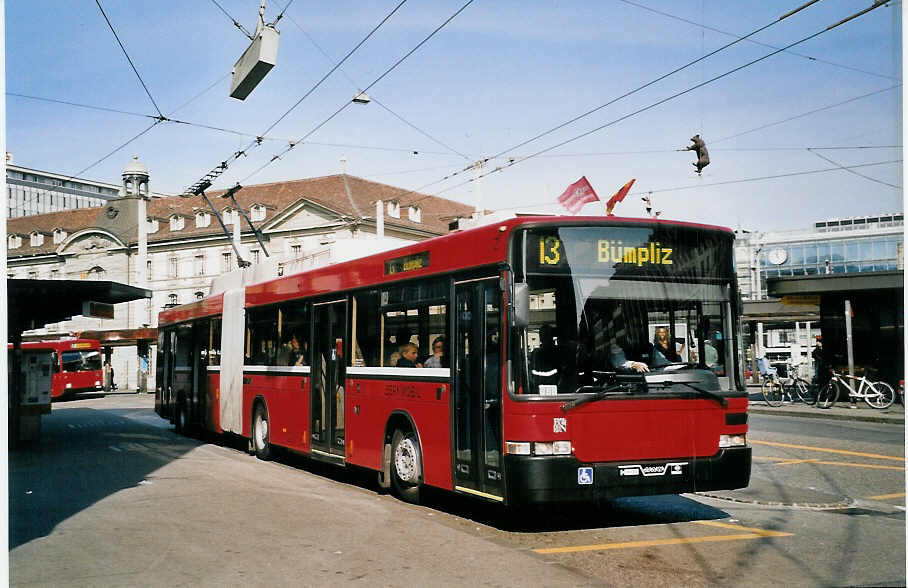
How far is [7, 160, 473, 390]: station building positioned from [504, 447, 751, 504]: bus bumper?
58.1 meters

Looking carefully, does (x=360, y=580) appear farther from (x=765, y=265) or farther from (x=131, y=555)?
(x=765, y=265)

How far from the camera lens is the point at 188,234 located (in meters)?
75.9

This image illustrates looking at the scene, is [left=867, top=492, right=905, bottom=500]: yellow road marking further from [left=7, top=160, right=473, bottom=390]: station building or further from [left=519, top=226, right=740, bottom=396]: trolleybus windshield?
[left=7, top=160, right=473, bottom=390]: station building

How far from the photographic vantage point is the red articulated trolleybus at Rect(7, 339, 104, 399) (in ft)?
168

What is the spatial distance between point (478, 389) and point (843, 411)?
18849 millimetres

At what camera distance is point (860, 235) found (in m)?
75.4

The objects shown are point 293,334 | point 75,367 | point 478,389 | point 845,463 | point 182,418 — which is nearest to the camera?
point 478,389

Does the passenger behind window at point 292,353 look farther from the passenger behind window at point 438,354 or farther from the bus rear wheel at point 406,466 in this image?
the passenger behind window at point 438,354

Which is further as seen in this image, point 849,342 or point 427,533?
point 849,342

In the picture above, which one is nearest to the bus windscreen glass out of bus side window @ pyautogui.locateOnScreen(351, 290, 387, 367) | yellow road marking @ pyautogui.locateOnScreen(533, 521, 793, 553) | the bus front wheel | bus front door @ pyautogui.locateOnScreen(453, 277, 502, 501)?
the bus front wheel

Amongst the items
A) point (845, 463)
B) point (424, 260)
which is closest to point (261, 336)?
point (424, 260)

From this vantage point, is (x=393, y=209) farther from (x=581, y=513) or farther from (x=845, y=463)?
(x=581, y=513)

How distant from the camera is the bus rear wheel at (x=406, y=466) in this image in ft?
34.4

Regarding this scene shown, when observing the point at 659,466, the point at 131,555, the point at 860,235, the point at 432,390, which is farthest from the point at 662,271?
the point at 860,235
